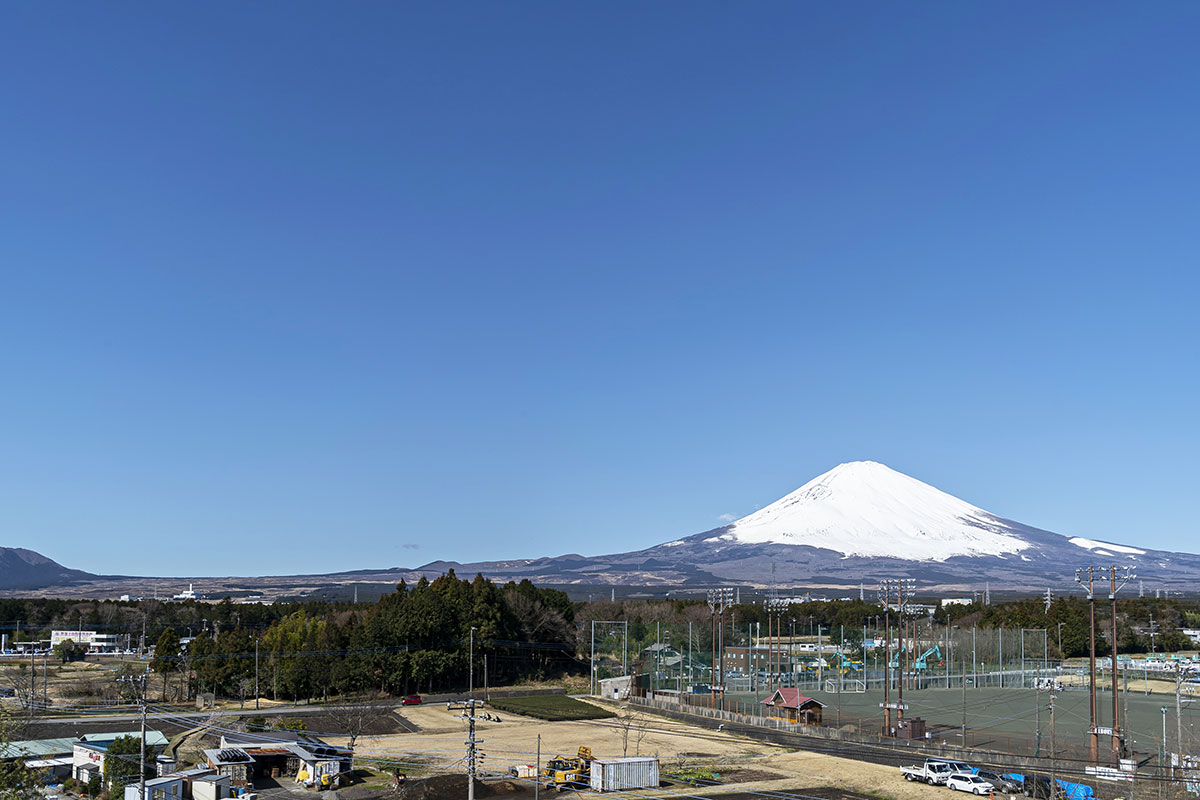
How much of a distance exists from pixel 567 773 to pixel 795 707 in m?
21.0

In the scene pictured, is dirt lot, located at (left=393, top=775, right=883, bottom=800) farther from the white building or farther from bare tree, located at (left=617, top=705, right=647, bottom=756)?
the white building

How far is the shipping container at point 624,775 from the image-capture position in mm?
43188

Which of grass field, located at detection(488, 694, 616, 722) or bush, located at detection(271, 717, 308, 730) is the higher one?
bush, located at detection(271, 717, 308, 730)

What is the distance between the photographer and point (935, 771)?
43.3 m

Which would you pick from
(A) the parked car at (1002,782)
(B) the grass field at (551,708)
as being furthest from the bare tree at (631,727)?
(A) the parked car at (1002,782)

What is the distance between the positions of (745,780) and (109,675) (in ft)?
219

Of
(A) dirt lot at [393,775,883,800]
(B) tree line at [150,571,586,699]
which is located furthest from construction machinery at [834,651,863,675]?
(A) dirt lot at [393,775,883,800]

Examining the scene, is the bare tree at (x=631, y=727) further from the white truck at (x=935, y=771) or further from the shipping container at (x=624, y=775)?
the white truck at (x=935, y=771)

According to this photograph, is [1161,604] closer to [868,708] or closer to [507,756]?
[868,708]

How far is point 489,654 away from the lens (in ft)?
294

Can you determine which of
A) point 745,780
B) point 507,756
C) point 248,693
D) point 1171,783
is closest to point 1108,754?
point 1171,783

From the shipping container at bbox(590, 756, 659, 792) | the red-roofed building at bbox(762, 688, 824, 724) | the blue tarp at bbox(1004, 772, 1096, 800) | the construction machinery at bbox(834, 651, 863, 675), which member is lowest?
the construction machinery at bbox(834, 651, 863, 675)

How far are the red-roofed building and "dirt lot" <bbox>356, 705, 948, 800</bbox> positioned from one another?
15.9ft

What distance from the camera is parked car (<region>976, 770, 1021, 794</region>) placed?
41219mm
